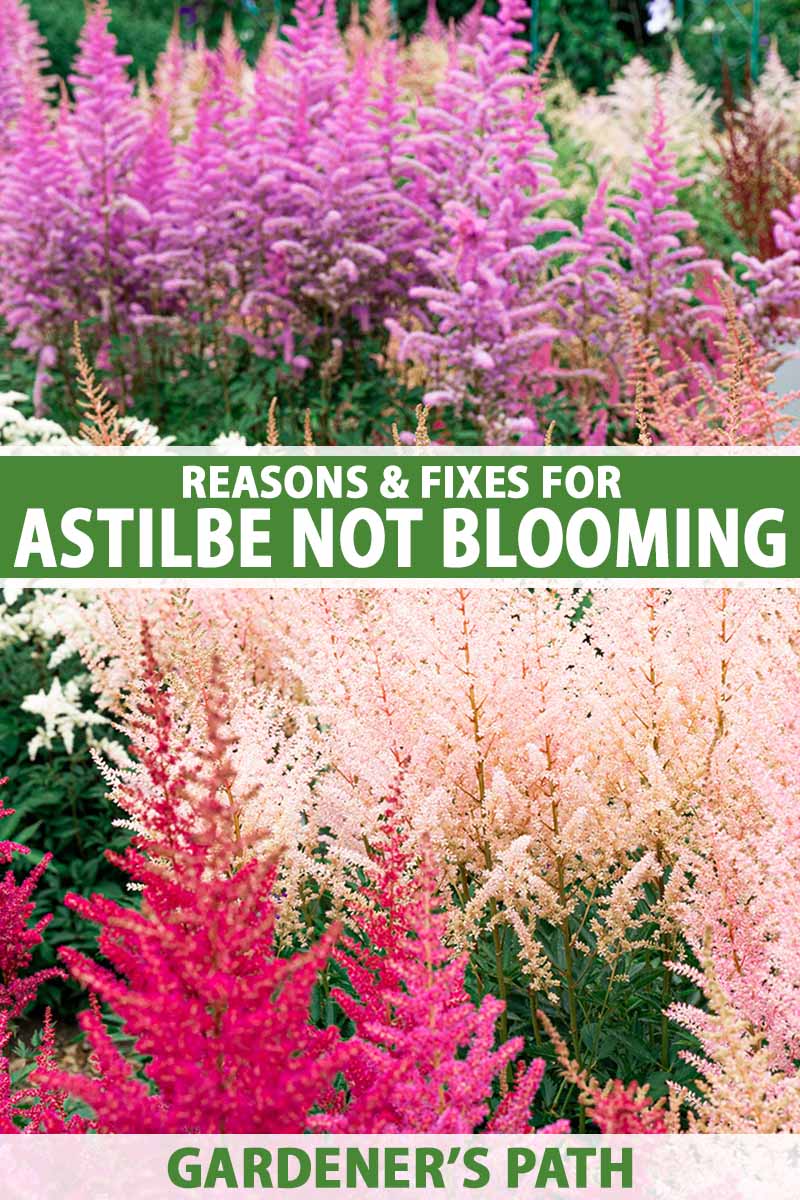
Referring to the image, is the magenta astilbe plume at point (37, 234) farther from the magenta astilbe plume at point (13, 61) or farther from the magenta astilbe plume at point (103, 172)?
the magenta astilbe plume at point (13, 61)

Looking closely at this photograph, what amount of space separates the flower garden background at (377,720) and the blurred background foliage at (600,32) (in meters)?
12.6

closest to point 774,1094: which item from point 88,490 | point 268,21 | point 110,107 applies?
point 88,490

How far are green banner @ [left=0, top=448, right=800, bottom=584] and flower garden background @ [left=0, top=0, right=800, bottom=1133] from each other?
0.44 ft

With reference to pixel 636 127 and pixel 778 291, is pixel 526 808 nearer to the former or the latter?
pixel 778 291

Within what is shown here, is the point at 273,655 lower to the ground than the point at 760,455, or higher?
lower

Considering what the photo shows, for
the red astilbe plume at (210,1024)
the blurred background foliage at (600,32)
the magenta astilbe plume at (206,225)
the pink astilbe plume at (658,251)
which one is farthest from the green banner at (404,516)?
the blurred background foliage at (600,32)

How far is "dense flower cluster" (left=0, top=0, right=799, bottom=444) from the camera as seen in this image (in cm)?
544

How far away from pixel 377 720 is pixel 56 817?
2.38m

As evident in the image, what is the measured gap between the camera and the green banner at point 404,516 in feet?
10.1

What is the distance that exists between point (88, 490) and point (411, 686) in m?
1.25

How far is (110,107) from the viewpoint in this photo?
6.26 metres

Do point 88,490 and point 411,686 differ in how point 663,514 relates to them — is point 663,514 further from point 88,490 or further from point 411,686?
point 88,490

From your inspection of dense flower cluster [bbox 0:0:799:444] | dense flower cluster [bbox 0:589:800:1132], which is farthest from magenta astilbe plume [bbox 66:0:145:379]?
dense flower cluster [bbox 0:589:800:1132]

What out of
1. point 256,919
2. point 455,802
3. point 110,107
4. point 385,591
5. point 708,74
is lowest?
point 256,919
